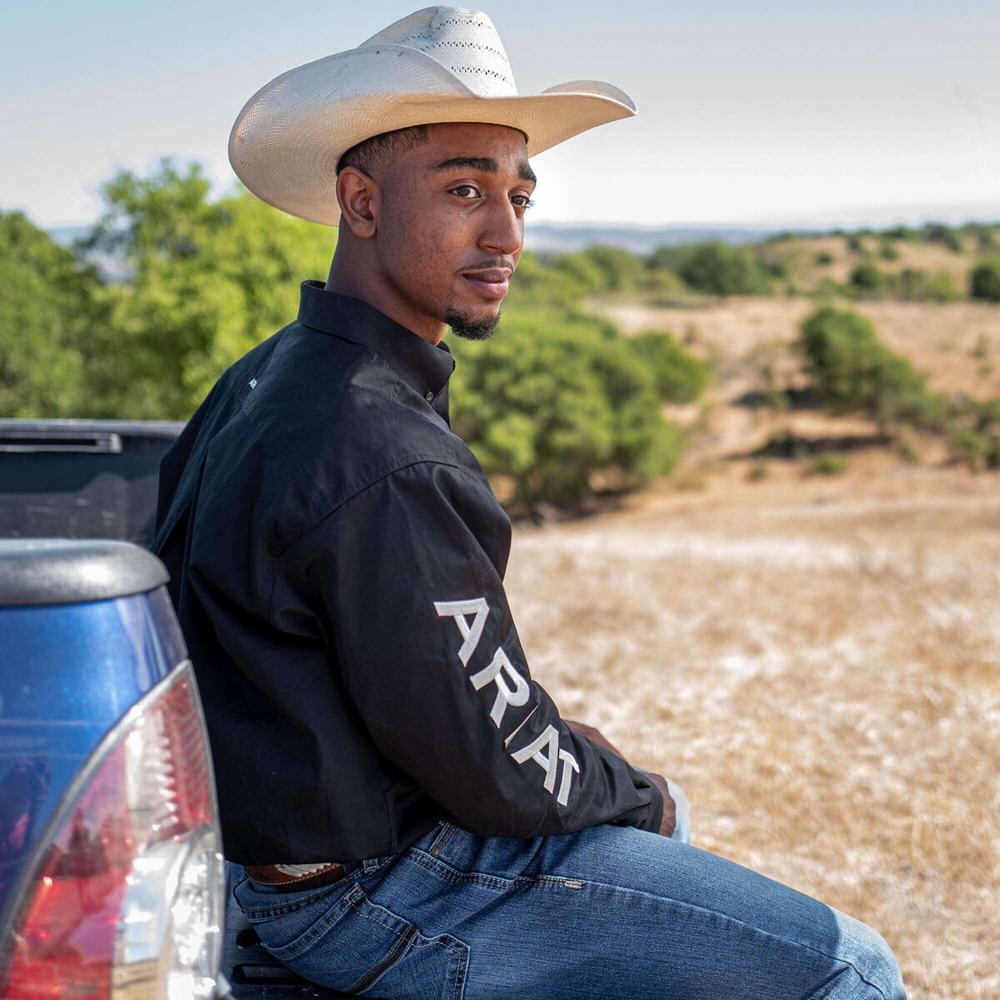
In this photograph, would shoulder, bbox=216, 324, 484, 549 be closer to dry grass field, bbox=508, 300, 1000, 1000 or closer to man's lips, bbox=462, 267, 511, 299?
man's lips, bbox=462, 267, 511, 299

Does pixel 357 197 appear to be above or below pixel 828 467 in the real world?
above

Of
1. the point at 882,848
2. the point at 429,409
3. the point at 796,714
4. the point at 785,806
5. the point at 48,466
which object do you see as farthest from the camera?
the point at 796,714

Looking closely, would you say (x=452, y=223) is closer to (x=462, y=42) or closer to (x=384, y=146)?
(x=384, y=146)

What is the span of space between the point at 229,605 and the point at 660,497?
79.1ft

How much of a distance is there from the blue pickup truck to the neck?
926mm

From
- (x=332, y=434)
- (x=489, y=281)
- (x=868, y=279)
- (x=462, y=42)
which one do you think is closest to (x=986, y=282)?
(x=868, y=279)

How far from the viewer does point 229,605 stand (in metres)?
1.68

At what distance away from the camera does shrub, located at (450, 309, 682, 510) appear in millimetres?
23938

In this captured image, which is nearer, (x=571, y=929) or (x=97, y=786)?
(x=97, y=786)

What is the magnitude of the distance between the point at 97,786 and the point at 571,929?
0.83m

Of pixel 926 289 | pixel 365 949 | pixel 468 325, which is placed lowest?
pixel 926 289

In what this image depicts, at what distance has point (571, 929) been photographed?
5.54 ft

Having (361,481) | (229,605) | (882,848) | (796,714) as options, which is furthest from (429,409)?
(796,714)

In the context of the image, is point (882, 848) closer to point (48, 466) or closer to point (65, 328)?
point (48, 466)
